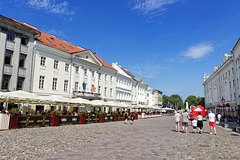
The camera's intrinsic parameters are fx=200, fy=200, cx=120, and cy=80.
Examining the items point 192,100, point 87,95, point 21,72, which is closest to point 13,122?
point 21,72

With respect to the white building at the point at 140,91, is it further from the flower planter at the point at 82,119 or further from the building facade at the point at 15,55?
the building facade at the point at 15,55

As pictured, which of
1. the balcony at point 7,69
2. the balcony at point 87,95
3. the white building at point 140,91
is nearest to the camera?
the balcony at point 7,69

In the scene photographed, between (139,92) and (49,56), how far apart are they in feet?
136

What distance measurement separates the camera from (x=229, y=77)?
4797cm

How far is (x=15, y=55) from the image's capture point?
2427cm

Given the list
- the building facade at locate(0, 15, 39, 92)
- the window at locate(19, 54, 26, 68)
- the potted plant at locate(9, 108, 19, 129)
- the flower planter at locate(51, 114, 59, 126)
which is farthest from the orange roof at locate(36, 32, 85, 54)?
the potted plant at locate(9, 108, 19, 129)

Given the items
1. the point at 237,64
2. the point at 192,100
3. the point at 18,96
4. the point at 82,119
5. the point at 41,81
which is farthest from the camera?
the point at 192,100

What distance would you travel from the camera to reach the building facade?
75.7 feet

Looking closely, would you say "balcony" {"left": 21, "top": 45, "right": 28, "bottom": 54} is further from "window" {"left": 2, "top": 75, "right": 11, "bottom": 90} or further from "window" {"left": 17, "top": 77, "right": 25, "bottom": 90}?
"window" {"left": 2, "top": 75, "right": 11, "bottom": 90}

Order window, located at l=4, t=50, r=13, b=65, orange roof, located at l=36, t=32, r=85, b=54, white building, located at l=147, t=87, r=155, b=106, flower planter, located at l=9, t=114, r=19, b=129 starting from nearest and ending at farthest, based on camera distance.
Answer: flower planter, located at l=9, t=114, r=19, b=129, window, located at l=4, t=50, r=13, b=65, orange roof, located at l=36, t=32, r=85, b=54, white building, located at l=147, t=87, r=155, b=106

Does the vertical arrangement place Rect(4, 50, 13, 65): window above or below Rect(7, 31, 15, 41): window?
below

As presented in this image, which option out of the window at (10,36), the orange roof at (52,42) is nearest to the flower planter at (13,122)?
the window at (10,36)

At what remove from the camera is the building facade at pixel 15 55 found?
23062mm

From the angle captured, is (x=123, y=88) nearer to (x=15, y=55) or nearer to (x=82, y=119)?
(x=82, y=119)
